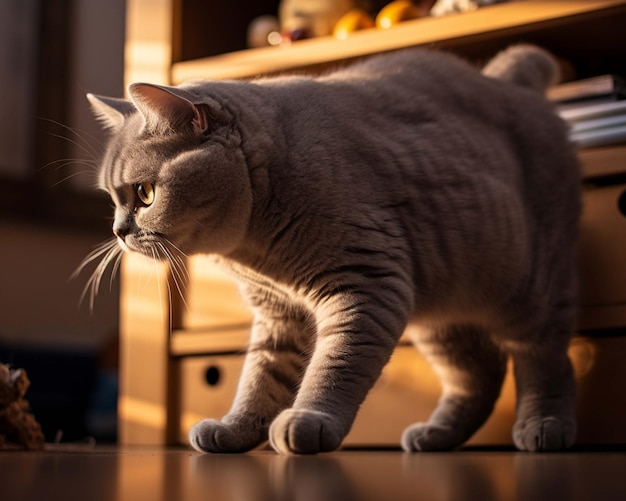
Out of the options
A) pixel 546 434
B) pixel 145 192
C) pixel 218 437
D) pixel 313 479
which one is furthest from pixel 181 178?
pixel 546 434

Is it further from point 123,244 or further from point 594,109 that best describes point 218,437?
point 594,109

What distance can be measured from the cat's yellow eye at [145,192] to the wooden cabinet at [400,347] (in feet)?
1.18

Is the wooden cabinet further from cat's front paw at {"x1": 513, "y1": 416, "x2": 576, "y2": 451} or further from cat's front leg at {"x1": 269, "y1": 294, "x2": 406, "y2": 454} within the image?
cat's front leg at {"x1": 269, "y1": 294, "x2": 406, "y2": 454}

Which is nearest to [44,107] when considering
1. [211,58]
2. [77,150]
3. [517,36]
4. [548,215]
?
[77,150]

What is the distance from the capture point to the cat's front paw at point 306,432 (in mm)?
1036

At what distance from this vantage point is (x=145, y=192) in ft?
3.95

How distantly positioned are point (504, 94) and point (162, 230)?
63 cm

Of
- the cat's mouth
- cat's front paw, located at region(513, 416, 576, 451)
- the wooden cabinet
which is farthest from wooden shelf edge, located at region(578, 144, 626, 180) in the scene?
the cat's mouth

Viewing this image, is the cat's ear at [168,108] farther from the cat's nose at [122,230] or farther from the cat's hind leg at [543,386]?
the cat's hind leg at [543,386]

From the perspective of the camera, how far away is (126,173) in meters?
1.21

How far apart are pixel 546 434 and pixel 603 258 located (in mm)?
343

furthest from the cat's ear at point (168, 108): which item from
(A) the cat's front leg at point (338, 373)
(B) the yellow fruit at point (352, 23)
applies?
(B) the yellow fruit at point (352, 23)

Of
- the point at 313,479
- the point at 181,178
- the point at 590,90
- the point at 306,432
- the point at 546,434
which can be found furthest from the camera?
the point at 590,90

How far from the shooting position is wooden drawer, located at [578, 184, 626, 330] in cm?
146
